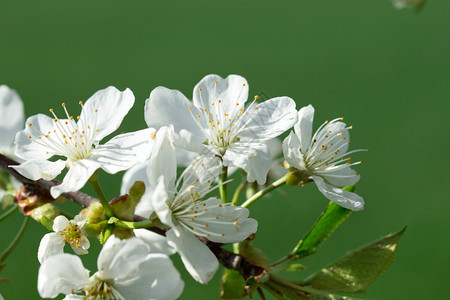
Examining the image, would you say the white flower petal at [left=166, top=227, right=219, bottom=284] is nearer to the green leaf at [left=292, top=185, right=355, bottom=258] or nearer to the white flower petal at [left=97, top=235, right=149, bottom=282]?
the white flower petal at [left=97, top=235, right=149, bottom=282]

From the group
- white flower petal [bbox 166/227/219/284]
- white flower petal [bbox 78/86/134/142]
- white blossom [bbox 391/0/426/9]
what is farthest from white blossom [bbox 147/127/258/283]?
→ white blossom [bbox 391/0/426/9]

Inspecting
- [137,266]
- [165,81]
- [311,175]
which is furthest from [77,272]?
[165,81]

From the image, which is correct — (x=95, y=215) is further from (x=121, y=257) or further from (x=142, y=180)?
(x=142, y=180)

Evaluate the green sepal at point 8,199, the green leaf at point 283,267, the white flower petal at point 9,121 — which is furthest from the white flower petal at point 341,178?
the white flower petal at point 9,121

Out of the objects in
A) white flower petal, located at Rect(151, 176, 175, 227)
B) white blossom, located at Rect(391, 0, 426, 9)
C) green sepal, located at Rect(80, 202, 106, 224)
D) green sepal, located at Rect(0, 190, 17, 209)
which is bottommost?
green sepal, located at Rect(0, 190, 17, 209)

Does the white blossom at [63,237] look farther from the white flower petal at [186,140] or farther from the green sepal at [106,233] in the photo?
the white flower petal at [186,140]

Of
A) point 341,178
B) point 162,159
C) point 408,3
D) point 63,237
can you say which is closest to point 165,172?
point 162,159
